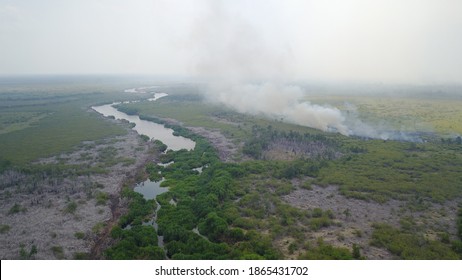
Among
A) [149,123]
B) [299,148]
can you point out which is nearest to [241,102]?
[149,123]

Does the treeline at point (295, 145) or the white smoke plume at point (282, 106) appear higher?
the white smoke plume at point (282, 106)

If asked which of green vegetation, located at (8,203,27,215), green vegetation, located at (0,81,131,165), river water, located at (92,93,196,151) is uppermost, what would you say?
green vegetation, located at (8,203,27,215)

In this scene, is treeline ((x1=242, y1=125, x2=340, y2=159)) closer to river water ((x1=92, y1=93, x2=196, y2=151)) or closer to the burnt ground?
river water ((x1=92, y1=93, x2=196, y2=151))

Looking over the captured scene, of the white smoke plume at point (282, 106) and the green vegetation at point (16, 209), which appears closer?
the green vegetation at point (16, 209)

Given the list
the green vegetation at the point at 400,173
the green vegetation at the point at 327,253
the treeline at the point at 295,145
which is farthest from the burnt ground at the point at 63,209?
the green vegetation at the point at 400,173

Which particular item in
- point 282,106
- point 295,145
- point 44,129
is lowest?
point 44,129

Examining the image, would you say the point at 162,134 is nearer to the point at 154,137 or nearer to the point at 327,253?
the point at 154,137

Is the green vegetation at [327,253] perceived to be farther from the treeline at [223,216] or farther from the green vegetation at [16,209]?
the green vegetation at [16,209]

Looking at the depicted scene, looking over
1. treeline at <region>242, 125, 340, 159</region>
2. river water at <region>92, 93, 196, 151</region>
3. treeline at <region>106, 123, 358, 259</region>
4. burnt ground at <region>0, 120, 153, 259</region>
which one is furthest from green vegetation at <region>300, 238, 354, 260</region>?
river water at <region>92, 93, 196, 151</region>

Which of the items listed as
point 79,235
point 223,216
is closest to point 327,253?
point 223,216
